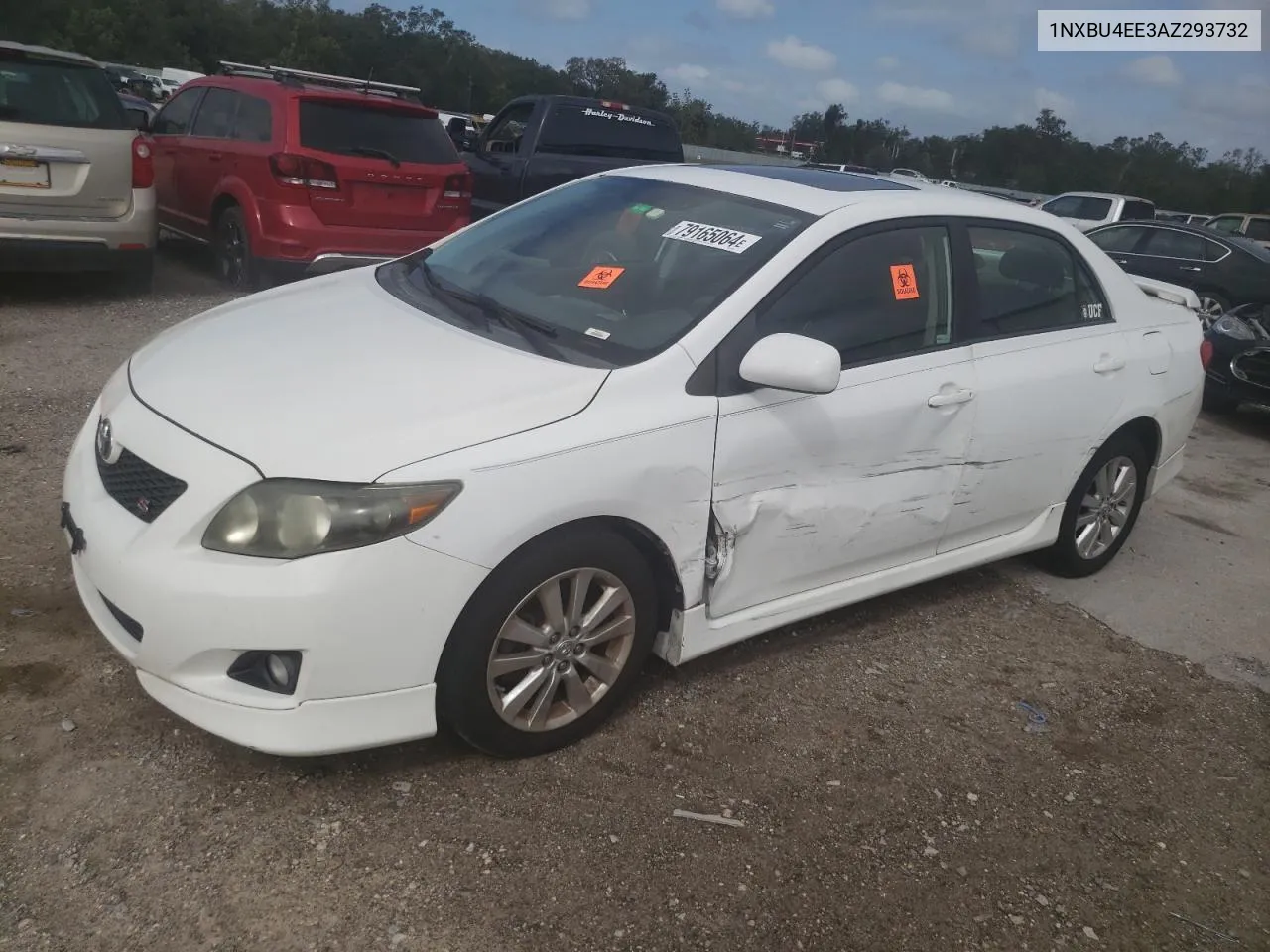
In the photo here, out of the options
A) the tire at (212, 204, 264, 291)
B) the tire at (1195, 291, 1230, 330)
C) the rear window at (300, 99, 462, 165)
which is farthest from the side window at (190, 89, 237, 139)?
the tire at (1195, 291, 1230, 330)

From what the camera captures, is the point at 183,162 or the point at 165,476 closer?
the point at 165,476

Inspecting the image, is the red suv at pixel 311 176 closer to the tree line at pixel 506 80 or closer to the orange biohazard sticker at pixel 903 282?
the orange biohazard sticker at pixel 903 282

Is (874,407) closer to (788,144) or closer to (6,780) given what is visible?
(6,780)

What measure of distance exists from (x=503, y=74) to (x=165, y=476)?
6197 cm

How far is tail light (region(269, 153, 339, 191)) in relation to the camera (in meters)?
7.37

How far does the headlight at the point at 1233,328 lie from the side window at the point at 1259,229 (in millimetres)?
12654

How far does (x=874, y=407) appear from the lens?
3.38 metres

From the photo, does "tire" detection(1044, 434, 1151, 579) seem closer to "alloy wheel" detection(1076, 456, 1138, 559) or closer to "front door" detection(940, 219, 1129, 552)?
"alloy wheel" detection(1076, 456, 1138, 559)

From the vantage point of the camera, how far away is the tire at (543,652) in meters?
2.65

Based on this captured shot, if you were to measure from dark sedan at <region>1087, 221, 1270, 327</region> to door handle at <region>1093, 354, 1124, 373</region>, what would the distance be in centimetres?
683

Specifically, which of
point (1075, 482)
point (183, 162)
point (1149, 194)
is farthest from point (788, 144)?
point (1075, 482)

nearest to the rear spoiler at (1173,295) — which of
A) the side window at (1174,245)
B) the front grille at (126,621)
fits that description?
the front grille at (126,621)

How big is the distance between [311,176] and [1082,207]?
51.9ft

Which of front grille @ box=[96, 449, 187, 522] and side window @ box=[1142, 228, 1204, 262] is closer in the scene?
front grille @ box=[96, 449, 187, 522]
